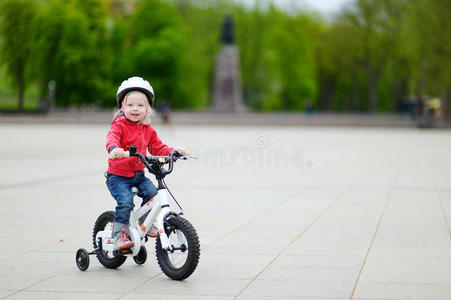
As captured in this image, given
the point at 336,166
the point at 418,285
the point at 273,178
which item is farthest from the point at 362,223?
the point at 336,166

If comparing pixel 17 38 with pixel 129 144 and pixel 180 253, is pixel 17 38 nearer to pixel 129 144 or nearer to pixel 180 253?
pixel 129 144

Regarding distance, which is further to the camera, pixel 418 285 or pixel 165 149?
pixel 165 149

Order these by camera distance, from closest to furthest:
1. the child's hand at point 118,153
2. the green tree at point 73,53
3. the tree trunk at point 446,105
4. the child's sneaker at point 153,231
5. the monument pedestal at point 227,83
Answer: the child's hand at point 118,153 < the child's sneaker at point 153,231 < the tree trunk at point 446,105 < the monument pedestal at point 227,83 < the green tree at point 73,53

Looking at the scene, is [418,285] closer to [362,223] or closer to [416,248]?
[416,248]

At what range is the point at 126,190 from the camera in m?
5.86

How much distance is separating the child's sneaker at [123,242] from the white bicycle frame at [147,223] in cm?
3

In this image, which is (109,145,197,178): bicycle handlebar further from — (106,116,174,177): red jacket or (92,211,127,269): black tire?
(92,211,127,269): black tire

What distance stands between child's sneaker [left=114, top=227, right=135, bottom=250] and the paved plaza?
0.77 feet

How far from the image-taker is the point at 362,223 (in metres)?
8.70

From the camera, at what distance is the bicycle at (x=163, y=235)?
557cm

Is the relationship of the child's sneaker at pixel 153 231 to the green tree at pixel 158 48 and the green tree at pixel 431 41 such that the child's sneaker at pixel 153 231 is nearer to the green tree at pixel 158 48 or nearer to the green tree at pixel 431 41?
the green tree at pixel 431 41

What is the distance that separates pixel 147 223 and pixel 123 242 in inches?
11.3

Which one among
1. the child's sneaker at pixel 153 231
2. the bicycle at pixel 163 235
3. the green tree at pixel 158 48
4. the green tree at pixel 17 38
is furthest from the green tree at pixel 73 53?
the child's sneaker at pixel 153 231

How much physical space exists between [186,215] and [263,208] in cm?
128
